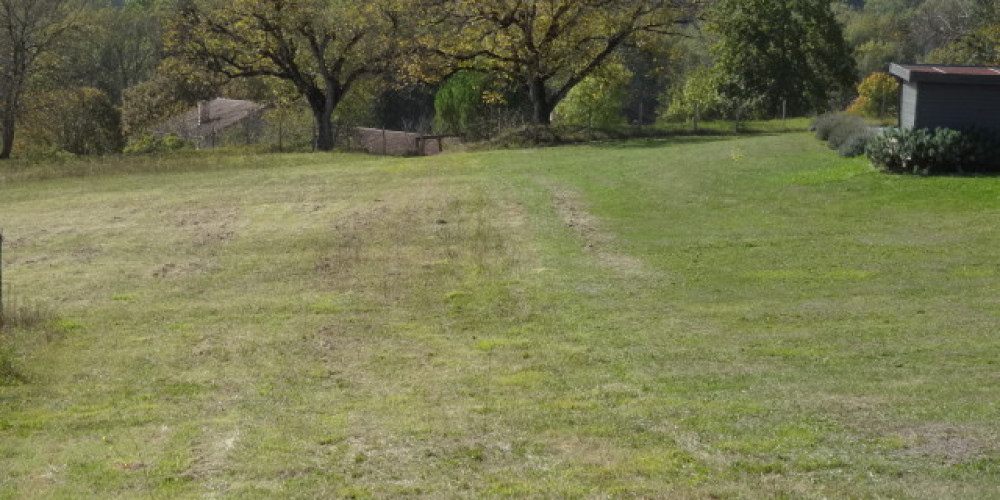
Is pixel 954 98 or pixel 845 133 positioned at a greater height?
pixel 954 98

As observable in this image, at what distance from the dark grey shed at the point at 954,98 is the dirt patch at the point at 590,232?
25.7 feet

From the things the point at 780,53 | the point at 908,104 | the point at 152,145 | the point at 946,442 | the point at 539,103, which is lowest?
the point at 946,442

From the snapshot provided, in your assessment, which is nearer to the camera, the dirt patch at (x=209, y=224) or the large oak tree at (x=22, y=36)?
the dirt patch at (x=209, y=224)

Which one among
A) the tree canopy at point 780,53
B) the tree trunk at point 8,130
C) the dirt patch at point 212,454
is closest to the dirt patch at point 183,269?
the dirt patch at point 212,454

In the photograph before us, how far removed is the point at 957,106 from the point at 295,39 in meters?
27.3

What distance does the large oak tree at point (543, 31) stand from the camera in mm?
43500

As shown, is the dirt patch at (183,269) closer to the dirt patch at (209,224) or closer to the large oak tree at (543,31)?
the dirt patch at (209,224)

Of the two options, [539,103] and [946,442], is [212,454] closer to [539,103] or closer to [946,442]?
[946,442]

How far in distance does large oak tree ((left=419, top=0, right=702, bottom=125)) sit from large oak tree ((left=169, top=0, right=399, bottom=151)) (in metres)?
2.25

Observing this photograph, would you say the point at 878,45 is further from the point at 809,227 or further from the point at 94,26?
the point at 809,227

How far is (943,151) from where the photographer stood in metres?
24.6

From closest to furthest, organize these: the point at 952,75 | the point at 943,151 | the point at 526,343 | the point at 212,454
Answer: the point at 212,454, the point at 526,343, the point at 943,151, the point at 952,75

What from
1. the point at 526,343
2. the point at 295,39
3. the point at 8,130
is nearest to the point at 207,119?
the point at 8,130


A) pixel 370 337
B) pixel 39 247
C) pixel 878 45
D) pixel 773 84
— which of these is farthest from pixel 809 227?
pixel 878 45
